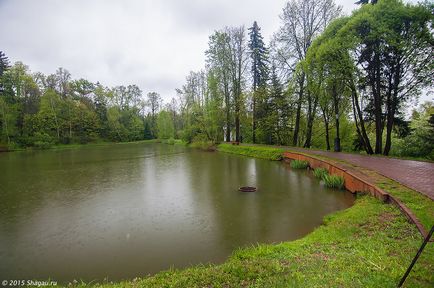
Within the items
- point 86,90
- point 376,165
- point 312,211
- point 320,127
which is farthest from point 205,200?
point 86,90

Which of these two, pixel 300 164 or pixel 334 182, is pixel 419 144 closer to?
pixel 300 164

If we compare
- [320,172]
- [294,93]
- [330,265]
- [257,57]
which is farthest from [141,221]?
[257,57]

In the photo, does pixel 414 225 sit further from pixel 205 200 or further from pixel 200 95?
pixel 200 95

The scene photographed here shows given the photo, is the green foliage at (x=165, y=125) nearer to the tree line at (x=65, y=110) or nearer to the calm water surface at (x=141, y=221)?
the tree line at (x=65, y=110)

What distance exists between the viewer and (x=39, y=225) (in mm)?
6027

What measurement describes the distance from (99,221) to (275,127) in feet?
57.3

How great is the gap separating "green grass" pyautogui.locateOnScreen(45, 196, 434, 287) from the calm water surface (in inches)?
34.8

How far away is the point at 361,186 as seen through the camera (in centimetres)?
679

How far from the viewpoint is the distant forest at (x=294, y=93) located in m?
11.3

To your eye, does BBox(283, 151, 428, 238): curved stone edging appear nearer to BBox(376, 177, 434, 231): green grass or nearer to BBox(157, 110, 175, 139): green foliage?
BBox(376, 177, 434, 231): green grass

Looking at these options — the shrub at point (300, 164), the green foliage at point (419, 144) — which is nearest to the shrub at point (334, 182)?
the shrub at point (300, 164)

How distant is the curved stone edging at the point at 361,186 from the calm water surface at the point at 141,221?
0.49 metres

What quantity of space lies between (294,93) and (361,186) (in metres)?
Answer: 14.0

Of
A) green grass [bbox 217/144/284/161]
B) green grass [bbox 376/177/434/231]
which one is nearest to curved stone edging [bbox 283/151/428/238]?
green grass [bbox 376/177/434/231]
